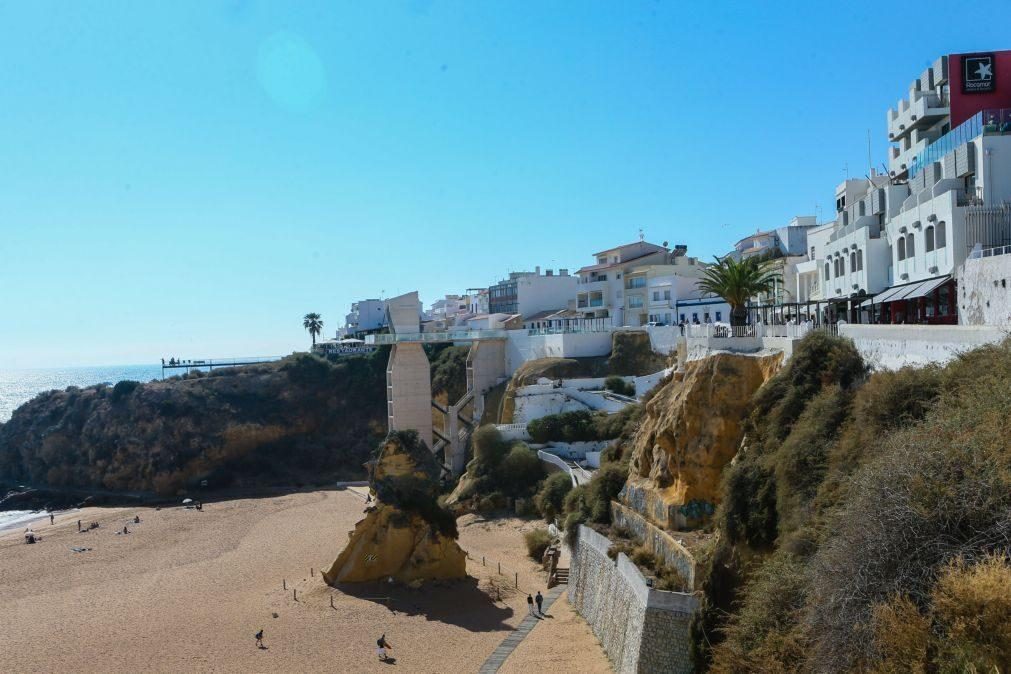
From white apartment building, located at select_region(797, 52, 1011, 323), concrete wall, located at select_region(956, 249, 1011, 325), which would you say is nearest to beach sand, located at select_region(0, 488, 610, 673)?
concrete wall, located at select_region(956, 249, 1011, 325)

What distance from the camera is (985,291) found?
15.3m

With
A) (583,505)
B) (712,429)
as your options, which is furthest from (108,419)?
(712,429)

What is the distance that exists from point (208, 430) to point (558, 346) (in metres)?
25.5

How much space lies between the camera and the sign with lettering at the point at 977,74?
23000 mm

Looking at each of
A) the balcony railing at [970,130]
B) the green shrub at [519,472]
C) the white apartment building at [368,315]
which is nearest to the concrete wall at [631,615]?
the green shrub at [519,472]

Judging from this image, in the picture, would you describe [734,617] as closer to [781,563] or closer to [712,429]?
[781,563]

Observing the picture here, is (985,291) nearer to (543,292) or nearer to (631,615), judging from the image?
(631,615)

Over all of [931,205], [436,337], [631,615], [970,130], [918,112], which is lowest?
[631,615]

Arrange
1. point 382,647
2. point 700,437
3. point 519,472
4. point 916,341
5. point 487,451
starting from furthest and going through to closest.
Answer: point 487,451 → point 519,472 → point 382,647 → point 700,437 → point 916,341

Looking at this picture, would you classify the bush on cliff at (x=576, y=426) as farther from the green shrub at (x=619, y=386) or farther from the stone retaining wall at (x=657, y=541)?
the stone retaining wall at (x=657, y=541)

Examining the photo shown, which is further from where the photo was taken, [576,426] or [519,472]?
[576,426]

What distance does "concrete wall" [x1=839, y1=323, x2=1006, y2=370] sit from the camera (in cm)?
1262

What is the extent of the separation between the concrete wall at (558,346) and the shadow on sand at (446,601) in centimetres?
2296

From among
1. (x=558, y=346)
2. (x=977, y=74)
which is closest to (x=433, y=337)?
(x=558, y=346)
